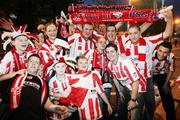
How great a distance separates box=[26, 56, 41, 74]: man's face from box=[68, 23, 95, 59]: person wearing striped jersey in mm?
1667

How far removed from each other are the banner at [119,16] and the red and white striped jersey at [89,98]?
121cm

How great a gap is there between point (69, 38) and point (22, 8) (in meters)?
17.2

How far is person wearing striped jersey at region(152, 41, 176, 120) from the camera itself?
7.24 metres

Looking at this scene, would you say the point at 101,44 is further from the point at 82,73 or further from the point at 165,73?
the point at 165,73

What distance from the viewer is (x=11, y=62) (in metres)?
6.29

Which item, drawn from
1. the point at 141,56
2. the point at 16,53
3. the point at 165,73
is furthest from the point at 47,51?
the point at 165,73

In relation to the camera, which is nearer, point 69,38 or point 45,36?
point 69,38

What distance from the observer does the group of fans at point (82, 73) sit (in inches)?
214

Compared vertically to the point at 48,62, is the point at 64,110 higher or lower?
lower

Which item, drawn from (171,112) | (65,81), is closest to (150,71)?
(171,112)

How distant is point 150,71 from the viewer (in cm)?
677

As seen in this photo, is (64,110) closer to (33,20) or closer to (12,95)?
(12,95)

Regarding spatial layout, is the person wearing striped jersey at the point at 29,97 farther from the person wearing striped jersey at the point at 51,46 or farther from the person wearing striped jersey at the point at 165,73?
the person wearing striped jersey at the point at 165,73

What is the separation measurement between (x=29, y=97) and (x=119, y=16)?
7.96 feet
